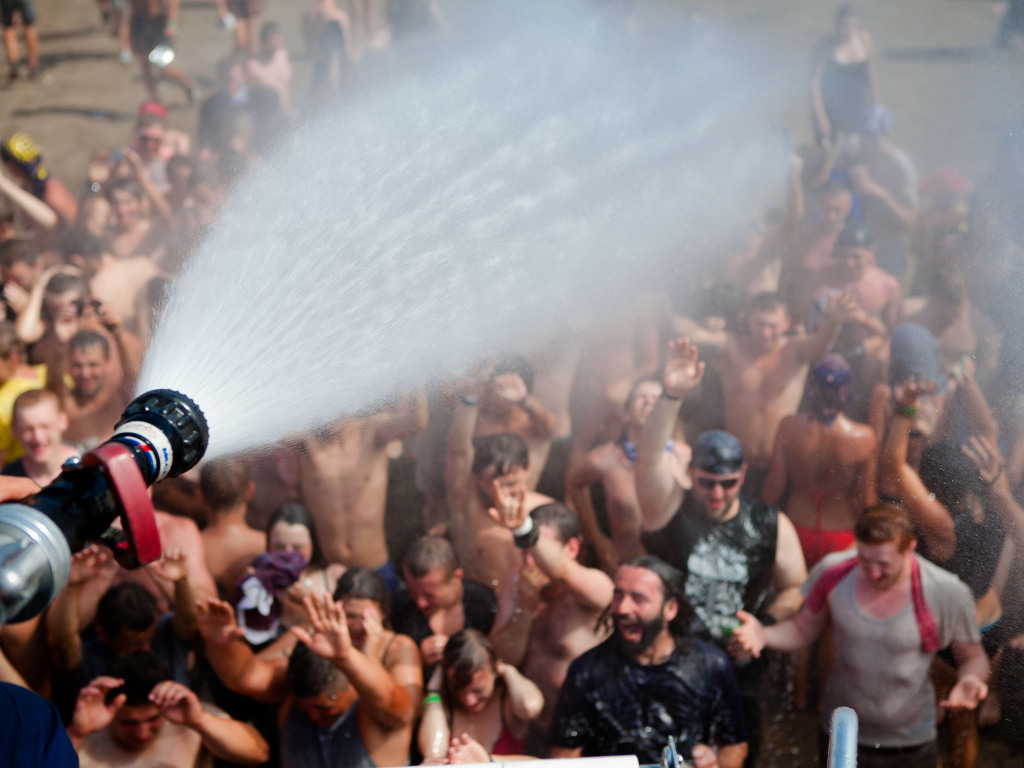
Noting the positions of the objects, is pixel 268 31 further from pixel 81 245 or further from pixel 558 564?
pixel 558 564

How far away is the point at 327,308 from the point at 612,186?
8.21 ft

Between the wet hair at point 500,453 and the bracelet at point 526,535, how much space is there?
0.34 m

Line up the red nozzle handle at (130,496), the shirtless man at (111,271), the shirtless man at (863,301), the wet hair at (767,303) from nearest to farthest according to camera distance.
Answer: the red nozzle handle at (130,496)
the shirtless man at (863,301)
the wet hair at (767,303)
the shirtless man at (111,271)

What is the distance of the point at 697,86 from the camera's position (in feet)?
25.4

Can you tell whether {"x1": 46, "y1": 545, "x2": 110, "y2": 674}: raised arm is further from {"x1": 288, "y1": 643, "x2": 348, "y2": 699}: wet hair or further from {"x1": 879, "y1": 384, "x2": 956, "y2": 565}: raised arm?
{"x1": 879, "y1": 384, "x2": 956, "y2": 565}: raised arm

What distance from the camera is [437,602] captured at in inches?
208

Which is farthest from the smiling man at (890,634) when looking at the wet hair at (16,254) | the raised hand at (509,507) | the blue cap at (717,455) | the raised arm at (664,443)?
the wet hair at (16,254)

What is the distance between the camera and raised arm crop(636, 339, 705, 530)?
17.5ft

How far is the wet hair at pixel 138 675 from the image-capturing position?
16.8 ft

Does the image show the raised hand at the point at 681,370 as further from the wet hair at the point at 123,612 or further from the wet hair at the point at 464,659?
the wet hair at the point at 123,612

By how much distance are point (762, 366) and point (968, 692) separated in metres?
1.96

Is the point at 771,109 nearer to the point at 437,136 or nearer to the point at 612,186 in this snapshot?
the point at 612,186

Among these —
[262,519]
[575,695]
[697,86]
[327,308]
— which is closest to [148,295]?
[262,519]

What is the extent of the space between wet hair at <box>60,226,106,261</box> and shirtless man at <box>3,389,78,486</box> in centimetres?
195
